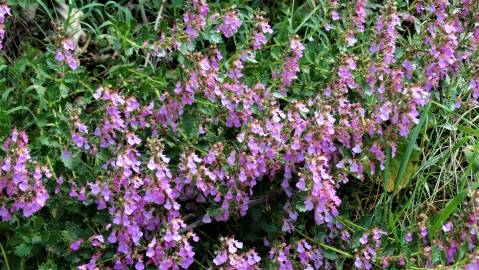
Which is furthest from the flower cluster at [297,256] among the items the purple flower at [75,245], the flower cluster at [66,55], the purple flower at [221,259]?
the flower cluster at [66,55]

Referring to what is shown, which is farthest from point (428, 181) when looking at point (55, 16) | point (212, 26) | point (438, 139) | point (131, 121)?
point (55, 16)

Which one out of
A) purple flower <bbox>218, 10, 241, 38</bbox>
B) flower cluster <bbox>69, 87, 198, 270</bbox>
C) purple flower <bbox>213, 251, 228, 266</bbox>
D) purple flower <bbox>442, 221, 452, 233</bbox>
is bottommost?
purple flower <bbox>442, 221, 452, 233</bbox>

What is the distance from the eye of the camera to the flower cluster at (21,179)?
195 centimetres

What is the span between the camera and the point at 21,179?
195 cm

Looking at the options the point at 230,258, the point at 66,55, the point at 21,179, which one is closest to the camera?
the point at 21,179

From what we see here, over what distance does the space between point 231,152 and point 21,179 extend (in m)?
0.60

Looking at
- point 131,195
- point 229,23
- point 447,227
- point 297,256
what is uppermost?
point 229,23

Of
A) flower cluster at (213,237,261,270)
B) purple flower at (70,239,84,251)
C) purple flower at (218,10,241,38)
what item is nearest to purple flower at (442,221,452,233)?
flower cluster at (213,237,261,270)

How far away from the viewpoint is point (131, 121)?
220 cm

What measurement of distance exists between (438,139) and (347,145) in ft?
2.52

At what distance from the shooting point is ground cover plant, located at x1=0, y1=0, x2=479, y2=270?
208 centimetres

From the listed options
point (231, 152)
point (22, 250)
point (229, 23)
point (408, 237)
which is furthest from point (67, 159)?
point (408, 237)

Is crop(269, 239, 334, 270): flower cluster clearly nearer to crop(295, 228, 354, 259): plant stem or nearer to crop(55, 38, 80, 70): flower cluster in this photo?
crop(295, 228, 354, 259): plant stem

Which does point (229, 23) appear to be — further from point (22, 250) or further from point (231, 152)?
point (22, 250)
